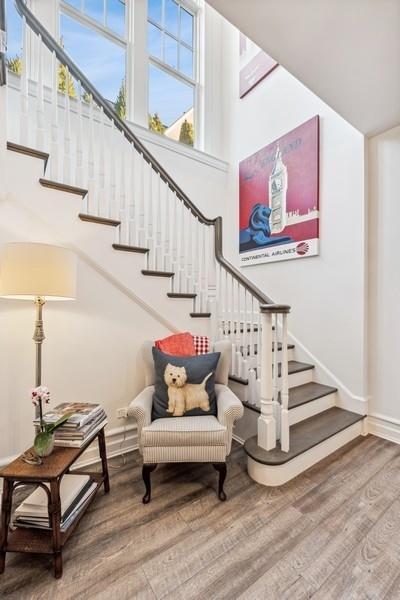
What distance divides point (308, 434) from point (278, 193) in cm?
252

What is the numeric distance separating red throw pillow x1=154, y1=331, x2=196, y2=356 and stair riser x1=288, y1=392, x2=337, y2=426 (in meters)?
0.98

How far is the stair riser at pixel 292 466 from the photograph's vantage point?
1788 mm

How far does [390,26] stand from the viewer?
1.47m

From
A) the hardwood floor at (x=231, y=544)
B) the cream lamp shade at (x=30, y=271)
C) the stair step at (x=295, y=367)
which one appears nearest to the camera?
the hardwood floor at (x=231, y=544)

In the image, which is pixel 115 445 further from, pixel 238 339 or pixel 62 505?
pixel 238 339

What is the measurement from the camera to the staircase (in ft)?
6.04

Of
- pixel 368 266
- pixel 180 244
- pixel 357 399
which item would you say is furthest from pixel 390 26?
pixel 357 399

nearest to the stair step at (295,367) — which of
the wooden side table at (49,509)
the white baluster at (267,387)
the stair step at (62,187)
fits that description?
the white baluster at (267,387)

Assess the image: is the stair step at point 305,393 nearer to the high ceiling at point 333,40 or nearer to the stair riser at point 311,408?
→ the stair riser at point 311,408

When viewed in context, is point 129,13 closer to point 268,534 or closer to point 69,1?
point 69,1

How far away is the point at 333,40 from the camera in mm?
1548

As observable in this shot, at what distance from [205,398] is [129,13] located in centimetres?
471

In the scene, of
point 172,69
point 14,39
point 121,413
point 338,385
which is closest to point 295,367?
point 338,385

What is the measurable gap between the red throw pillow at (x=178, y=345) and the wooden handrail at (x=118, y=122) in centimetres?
63
